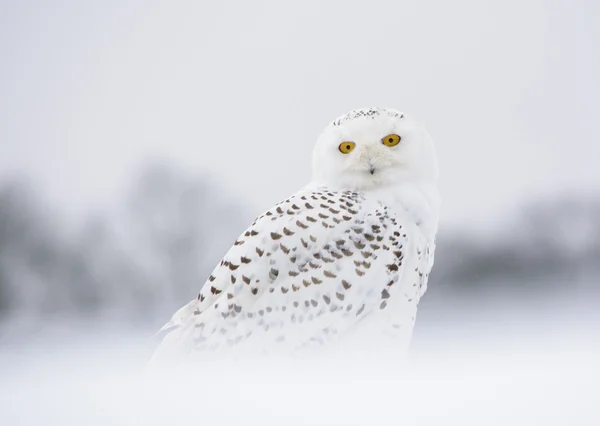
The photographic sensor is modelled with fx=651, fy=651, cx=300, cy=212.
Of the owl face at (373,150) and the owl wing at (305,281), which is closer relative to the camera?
the owl wing at (305,281)

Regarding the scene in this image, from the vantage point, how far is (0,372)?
74cm

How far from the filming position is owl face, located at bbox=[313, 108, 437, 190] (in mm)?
2043

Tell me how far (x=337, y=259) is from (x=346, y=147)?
0.37 meters

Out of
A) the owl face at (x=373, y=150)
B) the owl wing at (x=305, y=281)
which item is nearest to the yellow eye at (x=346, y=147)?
the owl face at (x=373, y=150)

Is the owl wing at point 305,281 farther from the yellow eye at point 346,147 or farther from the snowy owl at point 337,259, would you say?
the yellow eye at point 346,147

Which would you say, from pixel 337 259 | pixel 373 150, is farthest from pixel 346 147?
pixel 337 259

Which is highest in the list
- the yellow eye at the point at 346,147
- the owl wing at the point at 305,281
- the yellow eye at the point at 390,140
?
the yellow eye at the point at 390,140

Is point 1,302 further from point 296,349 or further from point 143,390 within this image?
point 143,390

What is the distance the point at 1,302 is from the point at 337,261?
6.23ft

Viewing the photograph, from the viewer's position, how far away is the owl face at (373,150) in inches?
80.4

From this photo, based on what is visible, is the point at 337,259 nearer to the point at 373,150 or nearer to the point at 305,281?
the point at 305,281

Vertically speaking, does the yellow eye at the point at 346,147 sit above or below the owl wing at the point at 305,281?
above

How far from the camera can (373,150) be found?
6.68 ft

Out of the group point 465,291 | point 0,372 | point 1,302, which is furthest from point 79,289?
point 0,372
